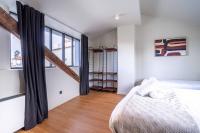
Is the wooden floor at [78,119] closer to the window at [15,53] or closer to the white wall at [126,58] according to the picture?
the window at [15,53]

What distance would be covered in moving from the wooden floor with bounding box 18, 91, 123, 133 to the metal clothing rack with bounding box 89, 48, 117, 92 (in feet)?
5.80

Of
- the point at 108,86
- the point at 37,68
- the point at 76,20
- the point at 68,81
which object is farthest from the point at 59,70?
the point at 108,86

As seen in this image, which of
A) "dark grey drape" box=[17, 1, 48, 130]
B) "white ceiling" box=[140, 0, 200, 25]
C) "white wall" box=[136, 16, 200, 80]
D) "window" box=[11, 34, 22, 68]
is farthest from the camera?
"white wall" box=[136, 16, 200, 80]

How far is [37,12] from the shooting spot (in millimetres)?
2488

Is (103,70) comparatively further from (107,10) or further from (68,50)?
(107,10)

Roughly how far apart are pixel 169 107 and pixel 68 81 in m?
2.94

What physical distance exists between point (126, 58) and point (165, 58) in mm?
1377

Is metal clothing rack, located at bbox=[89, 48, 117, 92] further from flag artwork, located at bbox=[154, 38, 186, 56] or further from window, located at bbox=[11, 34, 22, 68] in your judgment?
window, located at bbox=[11, 34, 22, 68]

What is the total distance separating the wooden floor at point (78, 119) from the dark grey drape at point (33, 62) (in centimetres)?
24

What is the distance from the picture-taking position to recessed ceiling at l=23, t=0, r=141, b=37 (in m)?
2.72

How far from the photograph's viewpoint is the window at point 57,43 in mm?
3448

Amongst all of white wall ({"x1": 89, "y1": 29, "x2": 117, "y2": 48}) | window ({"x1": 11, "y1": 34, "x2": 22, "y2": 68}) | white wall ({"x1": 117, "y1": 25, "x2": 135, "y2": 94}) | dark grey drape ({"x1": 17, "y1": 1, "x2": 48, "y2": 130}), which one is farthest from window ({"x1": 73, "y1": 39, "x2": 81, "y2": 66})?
window ({"x1": 11, "y1": 34, "x2": 22, "y2": 68})

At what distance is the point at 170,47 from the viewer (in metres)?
4.44

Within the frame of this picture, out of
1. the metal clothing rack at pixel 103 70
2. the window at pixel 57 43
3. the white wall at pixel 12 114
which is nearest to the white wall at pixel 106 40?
the metal clothing rack at pixel 103 70
